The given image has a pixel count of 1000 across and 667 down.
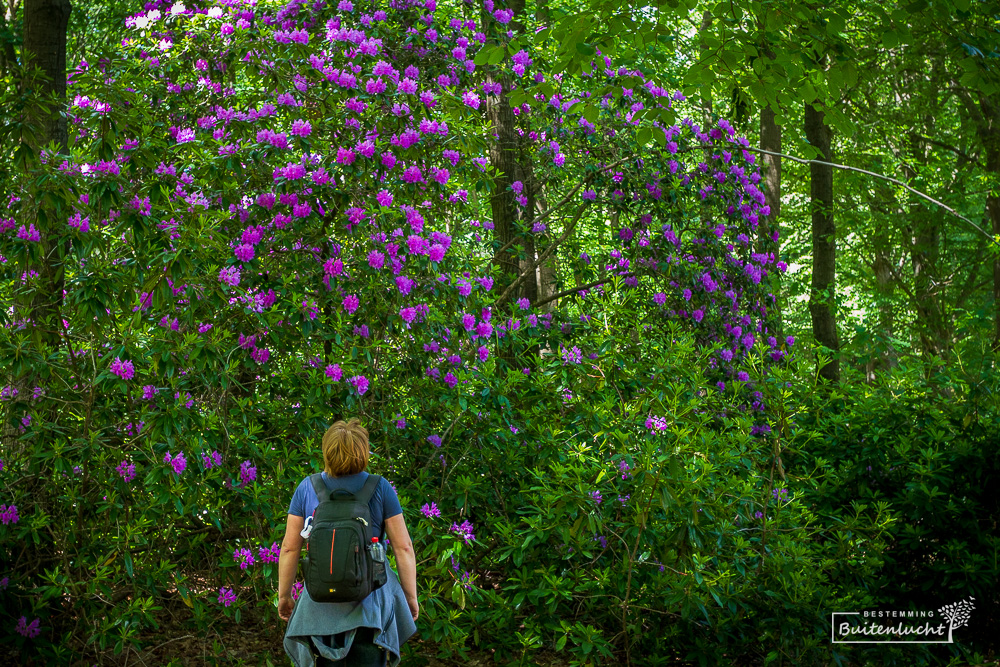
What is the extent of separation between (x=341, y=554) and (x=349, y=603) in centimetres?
23

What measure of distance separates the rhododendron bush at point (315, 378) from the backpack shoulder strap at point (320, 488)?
41.8 inches

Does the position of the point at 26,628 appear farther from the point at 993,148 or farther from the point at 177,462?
the point at 993,148

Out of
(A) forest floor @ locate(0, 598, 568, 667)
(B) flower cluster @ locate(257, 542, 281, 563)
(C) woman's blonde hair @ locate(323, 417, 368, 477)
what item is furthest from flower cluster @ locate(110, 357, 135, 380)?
(C) woman's blonde hair @ locate(323, 417, 368, 477)

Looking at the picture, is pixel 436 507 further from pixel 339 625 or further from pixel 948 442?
pixel 948 442

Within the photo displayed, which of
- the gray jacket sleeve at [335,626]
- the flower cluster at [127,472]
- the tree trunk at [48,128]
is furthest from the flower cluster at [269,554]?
the tree trunk at [48,128]

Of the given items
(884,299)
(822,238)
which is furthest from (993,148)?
(822,238)

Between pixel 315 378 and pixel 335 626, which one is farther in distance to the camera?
pixel 315 378

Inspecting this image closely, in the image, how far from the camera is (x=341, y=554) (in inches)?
118

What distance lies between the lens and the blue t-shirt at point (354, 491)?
3.17 metres

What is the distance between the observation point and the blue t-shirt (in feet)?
10.4

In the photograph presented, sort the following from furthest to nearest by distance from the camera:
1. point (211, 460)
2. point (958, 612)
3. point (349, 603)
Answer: point (958, 612), point (211, 460), point (349, 603)

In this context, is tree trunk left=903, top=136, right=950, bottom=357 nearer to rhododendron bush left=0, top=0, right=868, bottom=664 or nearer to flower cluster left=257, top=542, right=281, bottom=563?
rhododendron bush left=0, top=0, right=868, bottom=664

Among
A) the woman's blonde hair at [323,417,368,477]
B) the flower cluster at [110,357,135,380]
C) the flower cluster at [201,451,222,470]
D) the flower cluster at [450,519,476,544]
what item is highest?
the flower cluster at [110,357,135,380]

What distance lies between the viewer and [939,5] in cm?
523
